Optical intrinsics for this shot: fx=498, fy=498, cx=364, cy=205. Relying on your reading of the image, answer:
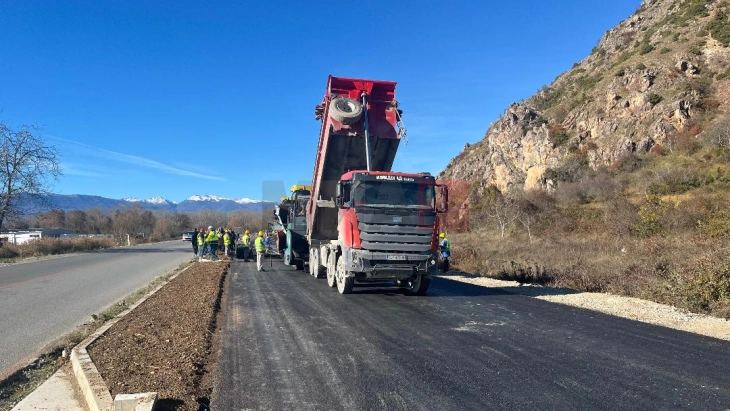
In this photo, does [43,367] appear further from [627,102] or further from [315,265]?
[627,102]

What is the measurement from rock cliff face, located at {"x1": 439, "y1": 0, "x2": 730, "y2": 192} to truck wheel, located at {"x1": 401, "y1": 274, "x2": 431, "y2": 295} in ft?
99.7

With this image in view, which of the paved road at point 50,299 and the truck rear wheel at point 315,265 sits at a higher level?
the truck rear wheel at point 315,265

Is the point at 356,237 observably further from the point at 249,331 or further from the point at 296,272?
the point at 296,272

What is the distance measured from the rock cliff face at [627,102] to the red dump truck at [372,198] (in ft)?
95.9

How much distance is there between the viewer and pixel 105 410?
14.4ft

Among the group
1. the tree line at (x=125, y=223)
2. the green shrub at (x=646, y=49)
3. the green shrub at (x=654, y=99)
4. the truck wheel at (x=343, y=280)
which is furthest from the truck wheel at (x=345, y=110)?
the tree line at (x=125, y=223)

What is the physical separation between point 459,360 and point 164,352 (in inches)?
145

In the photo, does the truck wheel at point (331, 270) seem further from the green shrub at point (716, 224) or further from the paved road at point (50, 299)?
the green shrub at point (716, 224)

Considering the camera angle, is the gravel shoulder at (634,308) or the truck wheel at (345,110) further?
the truck wheel at (345,110)

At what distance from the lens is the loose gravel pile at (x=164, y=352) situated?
Answer: 490cm

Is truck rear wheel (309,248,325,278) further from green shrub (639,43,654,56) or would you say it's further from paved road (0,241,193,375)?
green shrub (639,43,654,56)

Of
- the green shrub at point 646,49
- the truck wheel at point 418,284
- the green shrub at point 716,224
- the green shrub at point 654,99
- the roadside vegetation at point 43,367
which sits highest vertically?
the green shrub at point 646,49

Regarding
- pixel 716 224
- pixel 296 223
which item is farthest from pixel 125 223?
pixel 716 224

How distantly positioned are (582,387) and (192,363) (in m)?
4.30
